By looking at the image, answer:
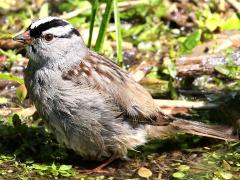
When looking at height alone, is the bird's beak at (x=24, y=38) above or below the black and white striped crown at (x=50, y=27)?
below

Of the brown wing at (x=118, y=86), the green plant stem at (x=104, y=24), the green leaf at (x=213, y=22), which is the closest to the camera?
the brown wing at (x=118, y=86)

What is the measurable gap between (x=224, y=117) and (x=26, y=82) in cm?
196

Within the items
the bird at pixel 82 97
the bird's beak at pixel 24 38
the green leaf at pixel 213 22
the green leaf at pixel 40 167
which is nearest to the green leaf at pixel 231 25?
the green leaf at pixel 213 22

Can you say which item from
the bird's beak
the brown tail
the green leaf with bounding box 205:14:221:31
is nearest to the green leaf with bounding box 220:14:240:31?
the green leaf with bounding box 205:14:221:31

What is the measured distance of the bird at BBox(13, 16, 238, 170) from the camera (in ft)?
17.0

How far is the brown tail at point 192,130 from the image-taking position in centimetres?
570

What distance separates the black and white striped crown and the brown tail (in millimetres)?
1135

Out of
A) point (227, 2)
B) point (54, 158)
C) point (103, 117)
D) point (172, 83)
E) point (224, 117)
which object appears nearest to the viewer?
point (103, 117)

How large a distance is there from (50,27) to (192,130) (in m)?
1.52

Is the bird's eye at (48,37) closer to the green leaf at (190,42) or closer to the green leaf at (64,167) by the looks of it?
the green leaf at (64,167)

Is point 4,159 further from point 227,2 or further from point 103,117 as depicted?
point 227,2

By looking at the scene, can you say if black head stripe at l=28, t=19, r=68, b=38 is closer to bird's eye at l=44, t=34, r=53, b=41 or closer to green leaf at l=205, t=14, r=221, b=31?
bird's eye at l=44, t=34, r=53, b=41

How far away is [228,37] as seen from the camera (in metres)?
7.61

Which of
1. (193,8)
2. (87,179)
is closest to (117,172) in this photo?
(87,179)
